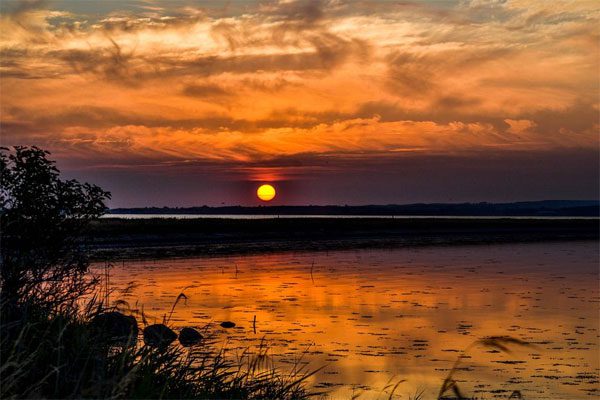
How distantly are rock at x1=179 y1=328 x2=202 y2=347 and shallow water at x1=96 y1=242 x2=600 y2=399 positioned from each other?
84cm

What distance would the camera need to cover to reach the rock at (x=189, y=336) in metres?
18.5

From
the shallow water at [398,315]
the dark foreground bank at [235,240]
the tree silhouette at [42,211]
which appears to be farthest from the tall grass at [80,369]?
the dark foreground bank at [235,240]

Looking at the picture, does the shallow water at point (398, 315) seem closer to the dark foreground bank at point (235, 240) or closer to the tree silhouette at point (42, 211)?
the tree silhouette at point (42, 211)

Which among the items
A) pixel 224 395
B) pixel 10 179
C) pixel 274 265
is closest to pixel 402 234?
pixel 274 265

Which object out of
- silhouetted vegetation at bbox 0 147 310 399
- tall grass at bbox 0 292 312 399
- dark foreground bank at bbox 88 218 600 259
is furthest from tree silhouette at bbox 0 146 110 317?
dark foreground bank at bbox 88 218 600 259

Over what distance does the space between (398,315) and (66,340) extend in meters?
16.6

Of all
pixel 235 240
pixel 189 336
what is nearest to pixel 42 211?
pixel 189 336

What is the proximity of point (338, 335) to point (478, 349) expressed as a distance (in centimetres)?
376

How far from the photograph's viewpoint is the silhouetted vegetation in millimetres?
7516

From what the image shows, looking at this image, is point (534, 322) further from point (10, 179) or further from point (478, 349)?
point (10, 179)

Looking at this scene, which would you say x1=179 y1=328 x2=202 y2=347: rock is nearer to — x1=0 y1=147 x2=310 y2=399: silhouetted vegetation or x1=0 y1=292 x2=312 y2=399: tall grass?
x1=0 y1=147 x2=310 y2=399: silhouetted vegetation

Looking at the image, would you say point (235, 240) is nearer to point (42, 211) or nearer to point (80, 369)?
point (42, 211)

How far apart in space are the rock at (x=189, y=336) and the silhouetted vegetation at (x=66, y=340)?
316cm

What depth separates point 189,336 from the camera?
18688mm
